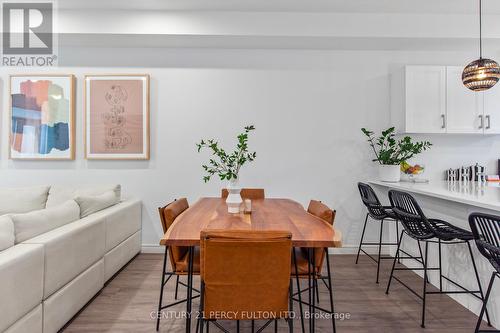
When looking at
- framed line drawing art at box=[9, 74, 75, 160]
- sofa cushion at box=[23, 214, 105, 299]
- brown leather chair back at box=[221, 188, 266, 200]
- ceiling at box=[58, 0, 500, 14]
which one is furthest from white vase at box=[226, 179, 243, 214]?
framed line drawing art at box=[9, 74, 75, 160]

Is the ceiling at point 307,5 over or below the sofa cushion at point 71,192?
over

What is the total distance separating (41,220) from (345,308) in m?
2.45

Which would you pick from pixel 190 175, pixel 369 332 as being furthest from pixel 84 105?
pixel 369 332

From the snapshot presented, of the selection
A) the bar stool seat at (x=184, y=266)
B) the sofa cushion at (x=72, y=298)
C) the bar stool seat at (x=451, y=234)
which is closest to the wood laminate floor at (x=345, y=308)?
the sofa cushion at (x=72, y=298)

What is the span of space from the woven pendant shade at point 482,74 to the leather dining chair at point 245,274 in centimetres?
257

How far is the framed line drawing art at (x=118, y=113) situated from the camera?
11.4 feet

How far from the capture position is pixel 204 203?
251 cm

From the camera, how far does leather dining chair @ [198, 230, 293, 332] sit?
1280 mm

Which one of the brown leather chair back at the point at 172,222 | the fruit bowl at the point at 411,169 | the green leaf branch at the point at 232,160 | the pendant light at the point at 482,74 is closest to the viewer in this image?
the brown leather chair back at the point at 172,222

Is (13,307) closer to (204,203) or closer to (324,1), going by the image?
(204,203)

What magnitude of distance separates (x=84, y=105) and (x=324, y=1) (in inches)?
126

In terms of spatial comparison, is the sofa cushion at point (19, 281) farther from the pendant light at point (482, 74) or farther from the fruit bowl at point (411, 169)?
the pendant light at point (482, 74)

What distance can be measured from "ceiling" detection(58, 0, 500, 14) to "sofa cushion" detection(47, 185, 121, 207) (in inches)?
83.6

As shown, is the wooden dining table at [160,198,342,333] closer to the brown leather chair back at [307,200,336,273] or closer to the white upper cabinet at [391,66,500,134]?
the brown leather chair back at [307,200,336,273]
